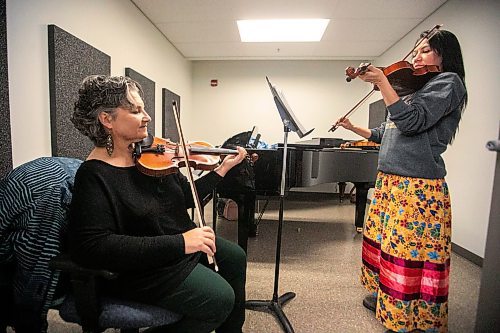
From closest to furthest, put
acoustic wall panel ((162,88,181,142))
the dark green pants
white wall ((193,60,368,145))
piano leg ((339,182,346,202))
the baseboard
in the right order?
the dark green pants → the baseboard → acoustic wall panel ((162,88,181,142)) → piano leg ((339,182,346,202)) → white wall ((193,60,368,145))

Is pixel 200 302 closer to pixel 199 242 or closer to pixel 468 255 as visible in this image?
pixel 199 242

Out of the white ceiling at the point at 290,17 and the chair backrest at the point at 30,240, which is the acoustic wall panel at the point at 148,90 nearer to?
the white ceiling at the point at 290,17

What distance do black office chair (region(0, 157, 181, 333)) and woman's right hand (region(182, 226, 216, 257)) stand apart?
0.21 meters

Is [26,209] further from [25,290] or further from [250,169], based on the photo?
[250,169]

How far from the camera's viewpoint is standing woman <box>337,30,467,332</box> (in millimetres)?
1159

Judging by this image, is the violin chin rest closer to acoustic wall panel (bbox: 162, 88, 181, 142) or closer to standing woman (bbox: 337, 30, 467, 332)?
standing woman (bbox: 337, 30, 467, 332)

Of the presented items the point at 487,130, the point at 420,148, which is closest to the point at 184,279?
the point at 420,148

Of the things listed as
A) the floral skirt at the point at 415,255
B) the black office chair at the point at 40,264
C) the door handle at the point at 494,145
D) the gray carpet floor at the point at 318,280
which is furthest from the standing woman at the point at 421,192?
the black office chair at the point at 40,264

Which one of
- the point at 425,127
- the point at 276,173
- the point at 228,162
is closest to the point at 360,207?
the point at 276,173

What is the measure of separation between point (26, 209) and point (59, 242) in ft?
0.46

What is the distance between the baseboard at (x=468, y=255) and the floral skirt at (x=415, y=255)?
51.5 inches

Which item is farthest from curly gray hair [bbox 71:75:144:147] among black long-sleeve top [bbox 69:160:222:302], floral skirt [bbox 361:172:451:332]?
floral skirt [bbox 361:172:451:332]

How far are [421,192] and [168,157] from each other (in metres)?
1.08

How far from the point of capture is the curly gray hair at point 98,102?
0.95m
